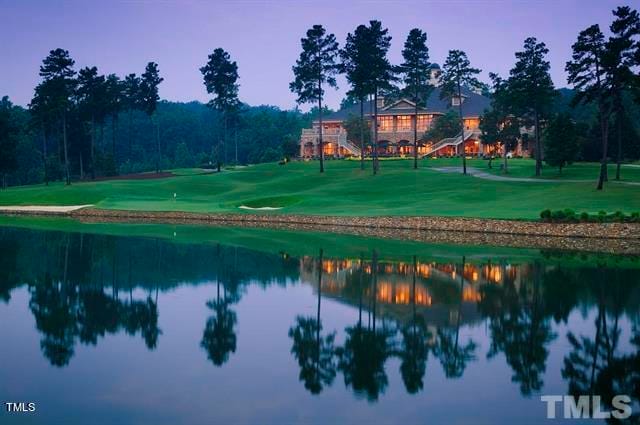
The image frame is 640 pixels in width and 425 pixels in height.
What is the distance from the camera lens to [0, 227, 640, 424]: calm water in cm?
1483

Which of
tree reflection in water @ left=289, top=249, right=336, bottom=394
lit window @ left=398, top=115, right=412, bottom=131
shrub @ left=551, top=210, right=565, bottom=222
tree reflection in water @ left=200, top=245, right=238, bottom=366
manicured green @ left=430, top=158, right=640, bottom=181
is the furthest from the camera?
lit window @ left=398, top=115, right=412, bottom=131

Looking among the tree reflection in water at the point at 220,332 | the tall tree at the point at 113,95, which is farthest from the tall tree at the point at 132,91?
the tree reflection in water at the point at 220,332

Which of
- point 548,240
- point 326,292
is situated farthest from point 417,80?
point 326,292

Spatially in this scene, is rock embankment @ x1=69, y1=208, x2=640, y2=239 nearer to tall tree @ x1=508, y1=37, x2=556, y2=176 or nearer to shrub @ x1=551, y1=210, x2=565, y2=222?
shrub @ x1=551, y1=210, x2=565, y2=222

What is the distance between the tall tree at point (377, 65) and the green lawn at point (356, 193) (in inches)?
277

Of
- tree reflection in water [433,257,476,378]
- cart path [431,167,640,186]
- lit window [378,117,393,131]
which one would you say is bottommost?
tree reflection in water [433,257,476,378]

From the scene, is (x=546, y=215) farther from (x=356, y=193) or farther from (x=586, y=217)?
(x=356, y=193)

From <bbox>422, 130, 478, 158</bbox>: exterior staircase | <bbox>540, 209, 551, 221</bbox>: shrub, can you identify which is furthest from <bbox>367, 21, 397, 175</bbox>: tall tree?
<bbox>540, 209, 551, 221</bbox>: shrub

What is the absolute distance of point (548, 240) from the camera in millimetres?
45562

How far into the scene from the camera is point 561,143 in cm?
7962

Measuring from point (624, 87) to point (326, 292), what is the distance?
43.7 metres

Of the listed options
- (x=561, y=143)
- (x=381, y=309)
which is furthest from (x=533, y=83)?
(x=381, y=309)

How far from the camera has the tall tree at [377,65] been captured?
285ft

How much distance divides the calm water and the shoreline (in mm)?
9799
